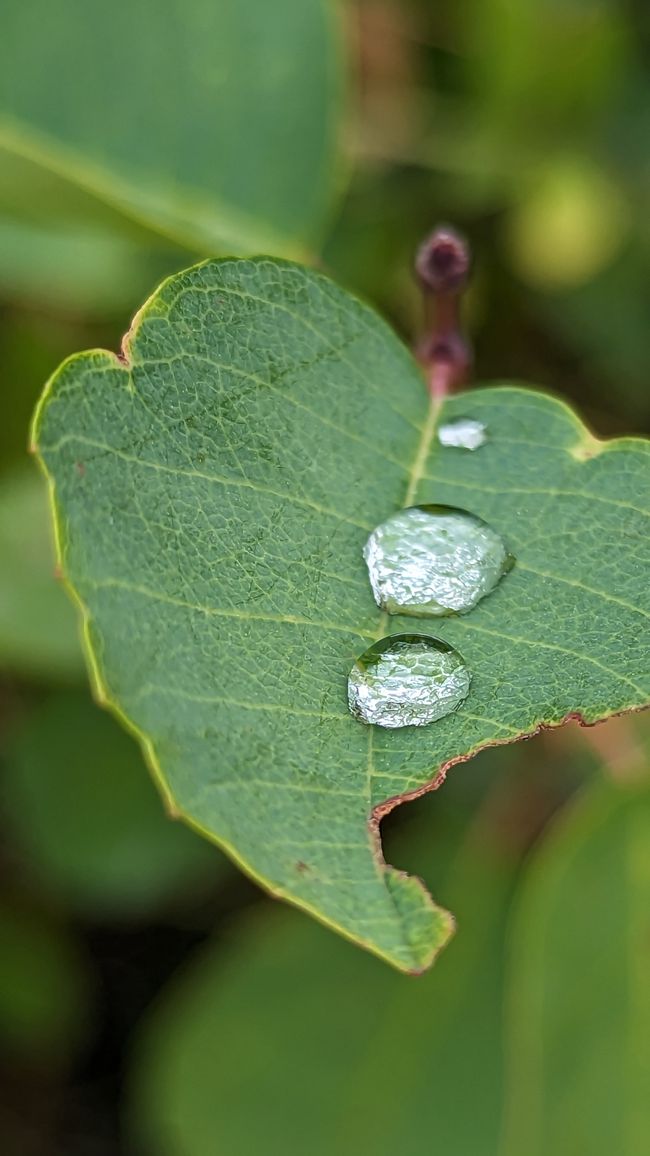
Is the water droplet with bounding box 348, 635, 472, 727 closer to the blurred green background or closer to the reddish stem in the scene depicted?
the reddish stem

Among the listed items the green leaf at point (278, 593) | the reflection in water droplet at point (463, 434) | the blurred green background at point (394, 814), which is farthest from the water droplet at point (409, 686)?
the blurred green background at point (394, 814)

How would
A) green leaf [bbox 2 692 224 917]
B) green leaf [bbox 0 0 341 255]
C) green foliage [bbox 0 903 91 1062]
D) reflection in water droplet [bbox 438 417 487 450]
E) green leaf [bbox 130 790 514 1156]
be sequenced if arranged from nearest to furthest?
reflection in water droplet [bbox 438 417 487 450] < green leaf [bbox 0 0 341 255] < green leaf [bbox 130 790 514 1156] < green leaf [bbox 2 692 224 917] < green foliage [bbox 0 903 91 1062]

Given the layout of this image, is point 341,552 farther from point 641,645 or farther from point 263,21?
point 263,21

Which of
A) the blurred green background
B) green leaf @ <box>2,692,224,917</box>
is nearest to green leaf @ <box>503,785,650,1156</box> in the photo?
the blurred green background

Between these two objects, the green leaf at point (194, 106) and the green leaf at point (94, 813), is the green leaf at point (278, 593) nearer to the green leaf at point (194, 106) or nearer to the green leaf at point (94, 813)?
Answer: the green leaf at point (194, 106)

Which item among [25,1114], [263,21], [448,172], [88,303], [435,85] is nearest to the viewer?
[263,21]

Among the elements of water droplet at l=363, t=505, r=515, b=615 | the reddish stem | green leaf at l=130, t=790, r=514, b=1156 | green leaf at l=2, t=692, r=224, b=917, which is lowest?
green leaf at l=130, t=790, r=514, b=1156

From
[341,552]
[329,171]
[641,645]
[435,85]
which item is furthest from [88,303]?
[641,645]
